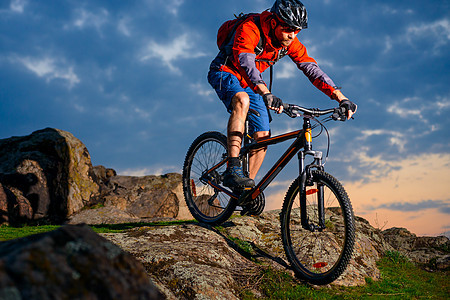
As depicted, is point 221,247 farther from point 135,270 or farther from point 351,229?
point 135,270

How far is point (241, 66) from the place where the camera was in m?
4.92

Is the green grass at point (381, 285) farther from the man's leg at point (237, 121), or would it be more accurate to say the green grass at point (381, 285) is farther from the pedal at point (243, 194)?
the man's leg at point (237, 121)

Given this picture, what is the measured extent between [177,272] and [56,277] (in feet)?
8.06

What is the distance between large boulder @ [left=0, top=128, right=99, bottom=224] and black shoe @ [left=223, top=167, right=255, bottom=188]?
6470mm

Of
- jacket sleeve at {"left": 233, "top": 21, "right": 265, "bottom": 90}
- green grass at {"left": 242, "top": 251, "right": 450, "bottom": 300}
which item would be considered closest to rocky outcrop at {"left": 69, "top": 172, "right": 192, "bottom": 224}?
green grass at {"left": 242, "top": 251, "right": 450, "bottom": 300}

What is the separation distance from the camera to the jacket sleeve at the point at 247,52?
4.82m

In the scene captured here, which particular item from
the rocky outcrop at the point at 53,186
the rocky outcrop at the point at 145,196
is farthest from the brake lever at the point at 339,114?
the rocky outcrop at the point at 145,196

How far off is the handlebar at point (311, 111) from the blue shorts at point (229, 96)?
108cm

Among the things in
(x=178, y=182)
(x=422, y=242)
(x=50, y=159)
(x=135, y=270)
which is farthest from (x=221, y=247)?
(x=178, y=182)

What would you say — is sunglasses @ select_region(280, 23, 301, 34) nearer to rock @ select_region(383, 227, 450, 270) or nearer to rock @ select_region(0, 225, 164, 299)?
rock @ select_region(0, 225, 164, 299)

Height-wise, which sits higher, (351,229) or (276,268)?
(351,229)

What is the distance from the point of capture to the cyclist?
16.4 feet

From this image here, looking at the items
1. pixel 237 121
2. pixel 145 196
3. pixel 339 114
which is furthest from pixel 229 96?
pixel 145 196

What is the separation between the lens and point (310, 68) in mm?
5672
